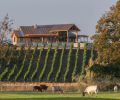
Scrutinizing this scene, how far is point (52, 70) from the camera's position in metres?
117

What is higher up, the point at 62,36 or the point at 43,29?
the point at 43,29

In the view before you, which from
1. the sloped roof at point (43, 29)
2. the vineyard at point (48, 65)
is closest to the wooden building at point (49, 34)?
the sloped roof at point (43, 29)

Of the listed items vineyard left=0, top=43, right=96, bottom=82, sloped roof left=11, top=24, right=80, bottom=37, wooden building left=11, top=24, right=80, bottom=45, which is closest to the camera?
vineyard left=0, top=43, right=96, bottom=82

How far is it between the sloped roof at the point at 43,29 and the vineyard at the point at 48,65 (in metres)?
29.0

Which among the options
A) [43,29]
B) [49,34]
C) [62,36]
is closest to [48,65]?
[62,36]

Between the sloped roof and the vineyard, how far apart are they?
29.0 metres

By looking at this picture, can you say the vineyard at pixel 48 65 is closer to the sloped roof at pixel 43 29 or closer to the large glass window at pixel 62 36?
the large glass window at pixel 62 36

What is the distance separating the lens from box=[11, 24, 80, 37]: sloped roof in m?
160

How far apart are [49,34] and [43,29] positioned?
7.96 metres

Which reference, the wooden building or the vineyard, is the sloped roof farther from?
the vineyard

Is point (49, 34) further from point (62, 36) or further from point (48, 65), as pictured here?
point (48, 65)

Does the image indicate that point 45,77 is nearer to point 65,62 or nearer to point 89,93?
point 65,62

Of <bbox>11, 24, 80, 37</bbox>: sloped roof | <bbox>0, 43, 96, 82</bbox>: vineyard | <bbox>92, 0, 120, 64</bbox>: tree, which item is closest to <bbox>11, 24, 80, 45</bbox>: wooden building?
<bbox>11, 24, 80, 37</bbox>: sloped roof

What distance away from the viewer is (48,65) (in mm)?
121188
